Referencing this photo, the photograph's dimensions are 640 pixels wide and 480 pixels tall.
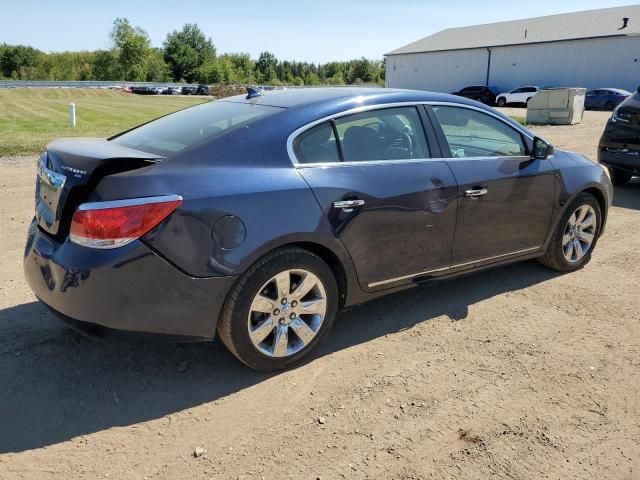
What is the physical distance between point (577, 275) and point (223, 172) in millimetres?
3502

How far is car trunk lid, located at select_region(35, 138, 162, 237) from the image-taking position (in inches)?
115

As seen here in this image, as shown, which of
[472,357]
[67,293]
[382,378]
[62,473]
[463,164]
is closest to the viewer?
[62,473]

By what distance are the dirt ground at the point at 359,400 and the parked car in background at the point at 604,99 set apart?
115 feet

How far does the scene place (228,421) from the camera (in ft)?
9.51

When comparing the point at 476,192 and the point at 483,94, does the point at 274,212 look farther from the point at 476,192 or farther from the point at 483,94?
the point at 483,94

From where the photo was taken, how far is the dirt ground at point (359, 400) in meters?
2.61

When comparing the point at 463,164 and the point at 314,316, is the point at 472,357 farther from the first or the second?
the point at 463,164

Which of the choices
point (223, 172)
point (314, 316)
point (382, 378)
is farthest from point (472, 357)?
point (223, 172)

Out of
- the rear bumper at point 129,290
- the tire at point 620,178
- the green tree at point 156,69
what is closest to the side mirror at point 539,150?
the rear bumper at point 129,290

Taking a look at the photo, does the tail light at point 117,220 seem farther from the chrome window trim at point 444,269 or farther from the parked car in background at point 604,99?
the parked car in background at point 604,99

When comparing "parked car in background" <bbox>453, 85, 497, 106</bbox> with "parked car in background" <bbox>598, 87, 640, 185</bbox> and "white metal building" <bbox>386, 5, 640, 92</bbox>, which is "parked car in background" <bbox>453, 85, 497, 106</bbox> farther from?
"parked car in background" <bbox>598, 87, 640, 185</bbox>

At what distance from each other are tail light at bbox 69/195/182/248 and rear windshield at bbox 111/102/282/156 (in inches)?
18.4

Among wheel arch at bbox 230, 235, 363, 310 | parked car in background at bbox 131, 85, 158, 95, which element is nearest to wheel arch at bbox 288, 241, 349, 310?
wheel arch at bbox 230, 235, 363, 310

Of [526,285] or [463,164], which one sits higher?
[463,164]
